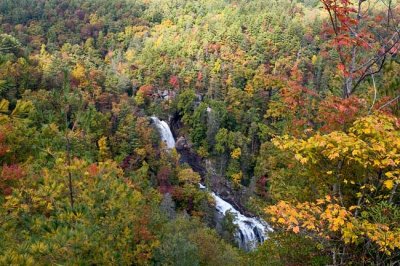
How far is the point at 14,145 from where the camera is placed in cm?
1049

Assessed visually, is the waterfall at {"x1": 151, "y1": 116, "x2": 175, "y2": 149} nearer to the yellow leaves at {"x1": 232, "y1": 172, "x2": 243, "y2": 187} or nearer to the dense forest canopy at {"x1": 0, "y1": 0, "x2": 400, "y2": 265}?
the dense forest canopy at {"x1": 0, "y1": 0, "x2": 400, "y2": 265}

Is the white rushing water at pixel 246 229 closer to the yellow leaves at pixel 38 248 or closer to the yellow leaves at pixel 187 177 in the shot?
the yellow leaves at pixel 187 177

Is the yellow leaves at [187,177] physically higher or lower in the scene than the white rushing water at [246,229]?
higher

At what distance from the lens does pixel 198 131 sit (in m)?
51.2

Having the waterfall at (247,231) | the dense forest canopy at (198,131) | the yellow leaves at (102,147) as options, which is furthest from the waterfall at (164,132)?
the yellow leaves at (102,147)

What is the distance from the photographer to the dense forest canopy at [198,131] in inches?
186

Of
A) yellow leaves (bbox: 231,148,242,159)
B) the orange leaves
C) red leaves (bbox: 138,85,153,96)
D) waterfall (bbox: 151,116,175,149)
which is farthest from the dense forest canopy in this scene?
red leaves (bbox: 138,85,153,96)

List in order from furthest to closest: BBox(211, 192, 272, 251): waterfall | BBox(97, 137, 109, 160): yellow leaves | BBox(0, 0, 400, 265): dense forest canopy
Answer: BBox(211, 192, 272, 251): waterfall
BBox(97, 137, 109, 160): yellow leaves
BBox(0, 0, 400, 265): dense forest canopy

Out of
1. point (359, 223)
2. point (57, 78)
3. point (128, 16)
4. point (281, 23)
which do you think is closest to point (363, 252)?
point (359, 223)

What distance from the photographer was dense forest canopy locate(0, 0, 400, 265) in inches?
186

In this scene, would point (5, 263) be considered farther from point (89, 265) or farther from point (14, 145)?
point (14, 145)

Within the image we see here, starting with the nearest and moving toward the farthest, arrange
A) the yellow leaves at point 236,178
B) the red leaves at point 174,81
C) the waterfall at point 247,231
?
the waterfall at point 247,231 < the yellow leaves at point 236,178 < the red leaves at point 174,81

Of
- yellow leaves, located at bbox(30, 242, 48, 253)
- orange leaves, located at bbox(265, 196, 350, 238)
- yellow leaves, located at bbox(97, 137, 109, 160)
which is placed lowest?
yellow leaves, located at bbox(97, 137, 109, 160)

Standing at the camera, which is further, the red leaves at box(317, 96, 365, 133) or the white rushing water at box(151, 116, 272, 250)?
the white rushing water at box(151, 116, 272, 250)
